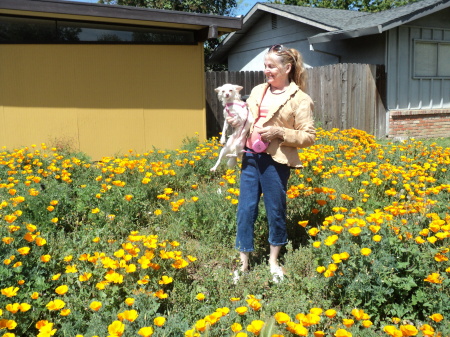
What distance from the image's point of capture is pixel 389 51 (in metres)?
11.9

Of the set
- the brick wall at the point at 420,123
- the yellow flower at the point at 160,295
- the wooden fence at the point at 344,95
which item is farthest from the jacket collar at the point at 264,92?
the brick wall at the point at 420,123

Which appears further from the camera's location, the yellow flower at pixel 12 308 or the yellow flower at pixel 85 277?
the yellow flower at pixel 85 277

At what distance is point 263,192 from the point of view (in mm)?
3445

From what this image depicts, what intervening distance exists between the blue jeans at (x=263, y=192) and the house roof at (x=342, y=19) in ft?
28.9

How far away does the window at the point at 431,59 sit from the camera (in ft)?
41.1

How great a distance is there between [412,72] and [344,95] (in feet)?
7.50

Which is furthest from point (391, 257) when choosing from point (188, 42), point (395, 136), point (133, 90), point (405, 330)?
point (395, 136)

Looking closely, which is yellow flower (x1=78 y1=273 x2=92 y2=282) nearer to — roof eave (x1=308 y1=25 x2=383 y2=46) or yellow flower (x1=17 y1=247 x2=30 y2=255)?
yellow flower (x1=17 y1=247 x2=30 y2=255)

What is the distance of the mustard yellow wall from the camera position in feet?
26.7

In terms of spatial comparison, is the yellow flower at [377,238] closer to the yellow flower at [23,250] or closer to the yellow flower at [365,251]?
the yellow flower at [365,251]

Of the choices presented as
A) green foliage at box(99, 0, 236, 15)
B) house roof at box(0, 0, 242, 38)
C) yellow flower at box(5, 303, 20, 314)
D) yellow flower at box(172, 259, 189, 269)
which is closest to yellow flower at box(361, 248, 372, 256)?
yellow flower at box(172, 259, 189, 269)

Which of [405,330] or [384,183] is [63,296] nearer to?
[405,330]

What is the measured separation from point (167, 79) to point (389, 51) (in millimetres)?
6175

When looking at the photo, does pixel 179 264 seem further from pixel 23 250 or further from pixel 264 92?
pixel 264 92
